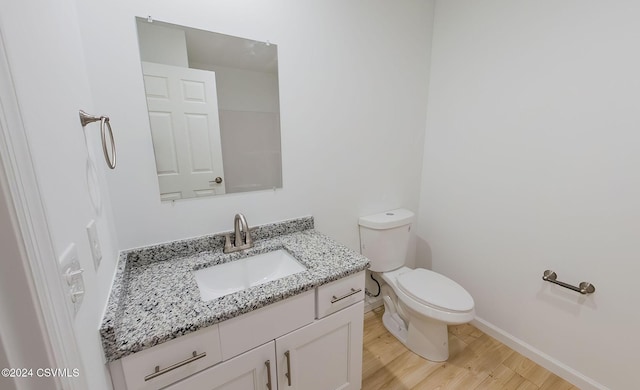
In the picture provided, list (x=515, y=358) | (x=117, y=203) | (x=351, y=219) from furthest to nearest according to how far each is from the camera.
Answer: (x=351, y=219), (x=515, y=358), (x=117, y=203)

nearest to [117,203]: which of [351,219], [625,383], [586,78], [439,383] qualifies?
[351,219]

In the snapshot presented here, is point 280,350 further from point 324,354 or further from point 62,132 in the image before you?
point 62,132

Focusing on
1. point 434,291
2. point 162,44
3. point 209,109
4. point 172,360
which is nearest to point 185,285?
point 172,360

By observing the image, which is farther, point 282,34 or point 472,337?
point 472,337

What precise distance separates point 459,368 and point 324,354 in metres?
0.96

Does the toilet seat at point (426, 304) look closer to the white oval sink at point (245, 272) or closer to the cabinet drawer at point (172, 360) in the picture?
the white oval sink at point (245, 272)

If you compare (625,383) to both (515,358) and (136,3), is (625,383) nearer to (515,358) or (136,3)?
(515,358)

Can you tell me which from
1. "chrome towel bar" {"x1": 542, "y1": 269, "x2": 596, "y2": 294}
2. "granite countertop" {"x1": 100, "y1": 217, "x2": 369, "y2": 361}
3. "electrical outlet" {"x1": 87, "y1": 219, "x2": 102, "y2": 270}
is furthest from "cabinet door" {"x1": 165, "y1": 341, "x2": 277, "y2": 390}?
"chrome towel bar" {"x1": 542, "y1": 269, "x2": 596, "y2": 294}

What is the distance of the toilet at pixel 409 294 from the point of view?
4.66 ft

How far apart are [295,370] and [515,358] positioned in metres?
1.44

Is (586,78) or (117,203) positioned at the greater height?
(586,78)

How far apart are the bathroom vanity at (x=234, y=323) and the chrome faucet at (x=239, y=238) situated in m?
0.04

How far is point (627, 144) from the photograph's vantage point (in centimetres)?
113

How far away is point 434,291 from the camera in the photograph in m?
1.52
